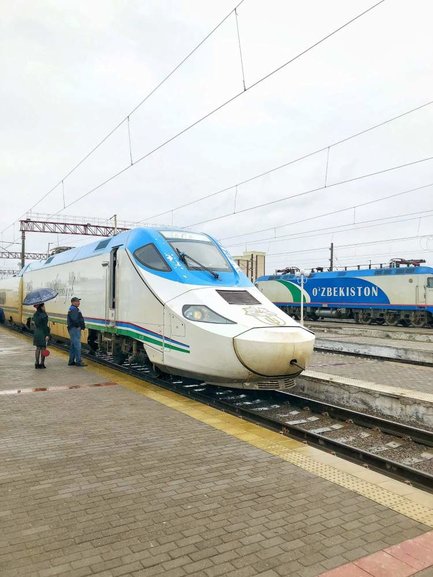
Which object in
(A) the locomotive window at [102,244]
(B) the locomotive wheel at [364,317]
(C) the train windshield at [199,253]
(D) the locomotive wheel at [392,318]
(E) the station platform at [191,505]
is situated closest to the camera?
(E) the station platform at [191,505]

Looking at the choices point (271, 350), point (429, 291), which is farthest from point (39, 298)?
point (429, 291)

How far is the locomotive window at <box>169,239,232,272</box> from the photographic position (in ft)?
30.3

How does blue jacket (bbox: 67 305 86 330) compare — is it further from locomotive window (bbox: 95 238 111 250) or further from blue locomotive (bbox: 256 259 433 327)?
blue locomotive (bbox: 256 259 433 327)

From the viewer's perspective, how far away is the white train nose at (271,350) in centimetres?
719

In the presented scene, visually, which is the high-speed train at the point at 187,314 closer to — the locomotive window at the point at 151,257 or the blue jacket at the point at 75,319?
the locomotive window at the point at 151,257

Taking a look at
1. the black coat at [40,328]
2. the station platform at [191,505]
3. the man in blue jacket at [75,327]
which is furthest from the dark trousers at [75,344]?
the station platform at [191,505]

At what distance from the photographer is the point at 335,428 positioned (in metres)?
7.06

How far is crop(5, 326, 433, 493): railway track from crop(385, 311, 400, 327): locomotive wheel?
23533mm

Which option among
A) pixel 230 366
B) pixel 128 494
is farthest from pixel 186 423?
pixel 128 494

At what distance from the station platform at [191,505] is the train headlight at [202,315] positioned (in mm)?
1622

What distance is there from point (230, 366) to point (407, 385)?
450 cm

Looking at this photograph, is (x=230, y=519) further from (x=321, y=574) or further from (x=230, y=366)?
(x=230, y=366)

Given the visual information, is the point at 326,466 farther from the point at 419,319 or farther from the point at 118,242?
the point at 419,319

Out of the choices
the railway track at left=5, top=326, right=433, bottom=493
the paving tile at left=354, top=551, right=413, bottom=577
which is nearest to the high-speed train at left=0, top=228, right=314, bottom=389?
the railway track at left=5, top=326, right=433, bottom=493
